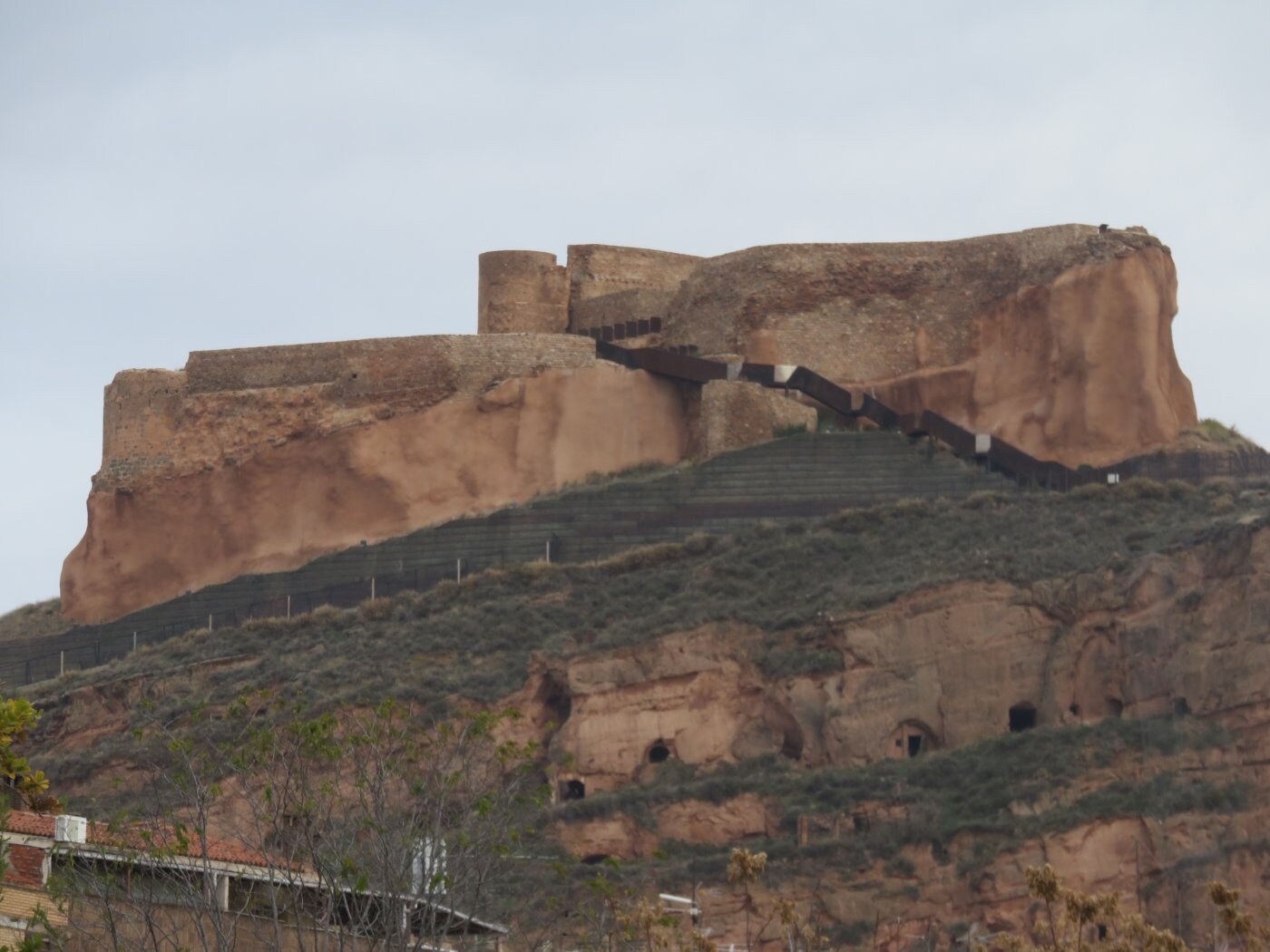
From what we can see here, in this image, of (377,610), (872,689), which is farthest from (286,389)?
(872,689)

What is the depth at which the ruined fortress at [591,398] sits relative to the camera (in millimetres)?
54781

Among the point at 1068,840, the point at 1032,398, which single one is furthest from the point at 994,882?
the point at 1032,398

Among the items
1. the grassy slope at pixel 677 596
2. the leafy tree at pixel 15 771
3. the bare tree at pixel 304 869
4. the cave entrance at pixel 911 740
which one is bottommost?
the bare tree at pixel 304 869

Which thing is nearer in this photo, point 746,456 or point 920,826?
point 920,826

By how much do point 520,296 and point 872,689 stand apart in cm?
1644

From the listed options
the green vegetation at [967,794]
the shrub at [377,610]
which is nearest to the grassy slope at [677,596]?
the shrub at [377,610]

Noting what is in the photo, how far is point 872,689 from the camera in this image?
45.7 m

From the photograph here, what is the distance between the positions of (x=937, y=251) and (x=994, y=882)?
19389 mm

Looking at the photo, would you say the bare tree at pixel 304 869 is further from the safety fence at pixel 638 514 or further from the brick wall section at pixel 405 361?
the brick wall section at pixel 405 361

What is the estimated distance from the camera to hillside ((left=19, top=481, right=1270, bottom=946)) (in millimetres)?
41188

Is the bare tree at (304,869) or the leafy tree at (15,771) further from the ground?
the leafy tree at (15,771)

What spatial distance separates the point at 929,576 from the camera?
46906mm

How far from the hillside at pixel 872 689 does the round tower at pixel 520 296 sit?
9.39 meters

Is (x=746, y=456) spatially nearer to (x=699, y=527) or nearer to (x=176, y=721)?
(x=699, y=527)
